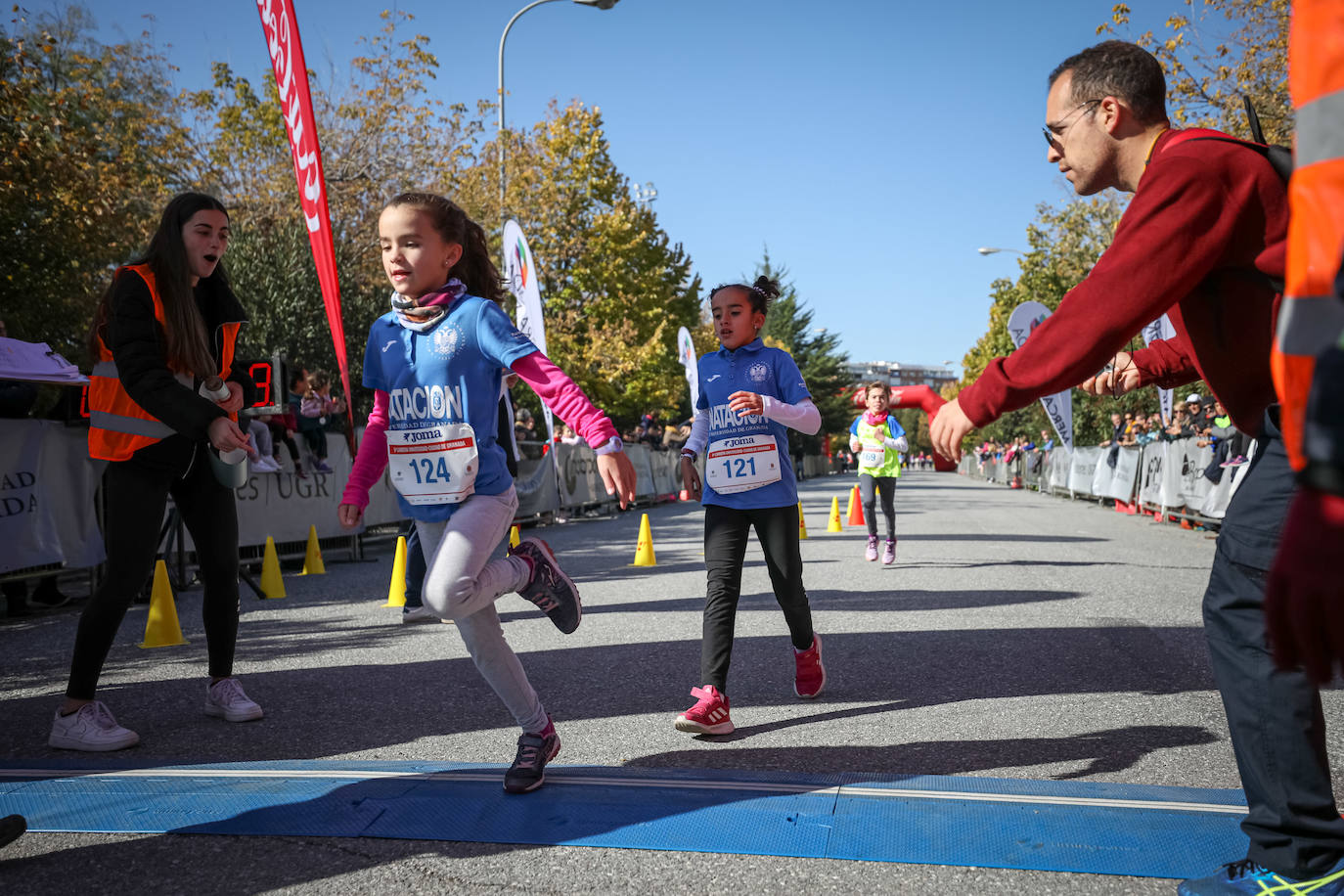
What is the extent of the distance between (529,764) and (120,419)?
220cm

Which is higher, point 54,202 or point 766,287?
point 54,202

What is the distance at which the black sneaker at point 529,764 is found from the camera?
10.8ft

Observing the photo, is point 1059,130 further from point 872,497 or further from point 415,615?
point 872,497

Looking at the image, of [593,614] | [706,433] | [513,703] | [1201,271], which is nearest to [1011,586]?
[593,614]

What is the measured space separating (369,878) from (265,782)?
3.13 feet

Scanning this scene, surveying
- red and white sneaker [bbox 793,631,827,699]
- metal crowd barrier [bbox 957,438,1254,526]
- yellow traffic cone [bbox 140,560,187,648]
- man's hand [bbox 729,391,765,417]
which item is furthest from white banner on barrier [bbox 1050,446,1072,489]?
man's hand [bbox 729,391,765,417]

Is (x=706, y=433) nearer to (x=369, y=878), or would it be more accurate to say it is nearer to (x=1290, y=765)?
(x=369, y=878)

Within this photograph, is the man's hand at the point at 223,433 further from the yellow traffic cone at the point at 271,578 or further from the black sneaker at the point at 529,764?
the yellow traffic cone at the point at 271,578

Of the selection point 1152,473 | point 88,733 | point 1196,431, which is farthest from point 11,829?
point 1152,473

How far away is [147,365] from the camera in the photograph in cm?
392

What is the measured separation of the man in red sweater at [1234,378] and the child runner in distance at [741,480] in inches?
78.8

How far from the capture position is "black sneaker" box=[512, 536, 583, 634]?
3.54m

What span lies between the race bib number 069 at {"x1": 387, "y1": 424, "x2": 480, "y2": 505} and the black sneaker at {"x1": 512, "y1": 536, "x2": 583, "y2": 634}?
378 millimetres

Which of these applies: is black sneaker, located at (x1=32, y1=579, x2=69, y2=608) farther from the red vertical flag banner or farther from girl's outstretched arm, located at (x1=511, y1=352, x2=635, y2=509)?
girl's outstretched arm, located at (x1=511, y1=352, x2=635, y2=509)
